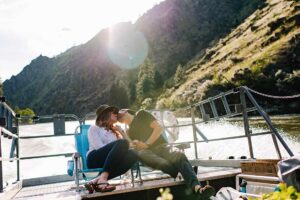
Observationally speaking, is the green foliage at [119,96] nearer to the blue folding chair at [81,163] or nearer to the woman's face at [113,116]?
the blue folding chair at [81,163]

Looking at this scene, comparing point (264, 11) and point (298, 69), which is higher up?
point (264, 11)

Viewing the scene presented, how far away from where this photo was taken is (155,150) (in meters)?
5.96

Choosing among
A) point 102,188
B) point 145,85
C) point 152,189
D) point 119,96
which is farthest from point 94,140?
point 119,96

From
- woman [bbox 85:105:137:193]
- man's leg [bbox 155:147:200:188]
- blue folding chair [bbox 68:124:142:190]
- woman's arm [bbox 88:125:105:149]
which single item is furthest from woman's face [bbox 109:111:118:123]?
man's leg [bbox 155:147:200:188]

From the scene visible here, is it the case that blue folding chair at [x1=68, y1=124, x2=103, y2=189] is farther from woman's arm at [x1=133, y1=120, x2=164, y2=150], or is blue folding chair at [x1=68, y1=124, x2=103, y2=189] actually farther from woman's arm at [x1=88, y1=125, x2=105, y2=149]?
woman's arm at [x1=133, y1=120, x2=164, y2=150]

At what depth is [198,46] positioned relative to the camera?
175875mm

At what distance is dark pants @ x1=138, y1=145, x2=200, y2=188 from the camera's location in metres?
5.40

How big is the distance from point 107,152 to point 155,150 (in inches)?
29.0

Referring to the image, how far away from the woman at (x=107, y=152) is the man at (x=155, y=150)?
208 millimetres

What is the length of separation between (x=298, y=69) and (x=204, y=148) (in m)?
44.3

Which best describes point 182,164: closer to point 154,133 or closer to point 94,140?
point 154,133

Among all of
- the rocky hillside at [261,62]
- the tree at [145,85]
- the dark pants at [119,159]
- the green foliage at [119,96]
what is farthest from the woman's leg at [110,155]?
the green foliage at [119,96]

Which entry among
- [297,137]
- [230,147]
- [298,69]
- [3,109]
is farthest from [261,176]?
[298,69]

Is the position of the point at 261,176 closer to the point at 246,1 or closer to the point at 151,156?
the point at 151,156
